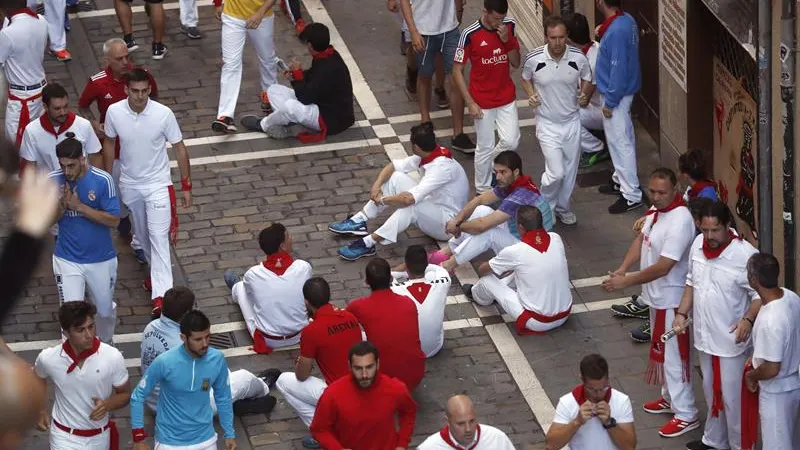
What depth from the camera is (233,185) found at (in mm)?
16016

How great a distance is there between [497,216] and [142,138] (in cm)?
311

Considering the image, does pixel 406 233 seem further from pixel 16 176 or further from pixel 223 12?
pixel 16 176

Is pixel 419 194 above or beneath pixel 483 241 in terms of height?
above

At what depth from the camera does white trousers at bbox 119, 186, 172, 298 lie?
13.7 metres

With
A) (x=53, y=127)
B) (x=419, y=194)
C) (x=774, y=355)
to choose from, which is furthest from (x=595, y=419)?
(x=53, y=127)

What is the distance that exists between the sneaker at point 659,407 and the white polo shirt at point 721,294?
104cm

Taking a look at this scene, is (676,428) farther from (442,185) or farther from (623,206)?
(623,206)

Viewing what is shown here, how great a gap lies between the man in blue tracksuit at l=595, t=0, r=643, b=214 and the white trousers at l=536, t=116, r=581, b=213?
0.37 metres

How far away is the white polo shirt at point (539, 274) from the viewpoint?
1288 centimetres

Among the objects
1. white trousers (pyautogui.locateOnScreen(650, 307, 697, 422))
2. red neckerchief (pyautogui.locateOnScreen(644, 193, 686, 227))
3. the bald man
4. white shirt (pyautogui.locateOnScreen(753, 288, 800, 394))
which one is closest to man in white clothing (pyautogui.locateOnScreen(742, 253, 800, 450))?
white shirt (pyautogui.locateOnScreen(753, 288, 800, 394))

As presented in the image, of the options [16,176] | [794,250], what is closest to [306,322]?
[794,250]

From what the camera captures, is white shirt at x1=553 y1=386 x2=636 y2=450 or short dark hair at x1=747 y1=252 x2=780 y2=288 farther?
short dark hair at x1=747 y1=252 x2=780 y2=288

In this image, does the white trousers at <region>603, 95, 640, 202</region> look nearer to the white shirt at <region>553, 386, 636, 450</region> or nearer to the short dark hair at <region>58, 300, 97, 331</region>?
the white shirt at <region>553, 386, 636, 450</region>

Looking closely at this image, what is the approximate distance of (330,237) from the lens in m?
15.0
